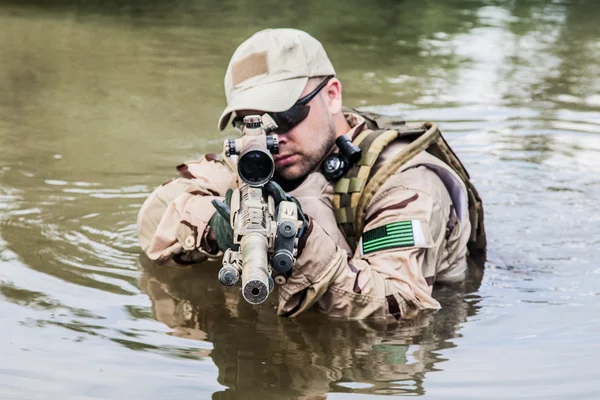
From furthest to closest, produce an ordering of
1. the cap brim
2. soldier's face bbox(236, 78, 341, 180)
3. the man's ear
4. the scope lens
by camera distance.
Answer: the man's ear, soldier's face bbox(236, 78, 341, 180), the cap brim, the scope lens

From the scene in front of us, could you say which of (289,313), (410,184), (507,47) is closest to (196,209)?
(289,313)

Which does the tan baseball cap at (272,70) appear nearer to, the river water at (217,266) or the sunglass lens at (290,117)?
the sunglass lens at (290,117)

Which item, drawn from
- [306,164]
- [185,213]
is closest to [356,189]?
[306,164]

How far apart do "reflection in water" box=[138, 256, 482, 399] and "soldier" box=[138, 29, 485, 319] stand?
4.5 inches

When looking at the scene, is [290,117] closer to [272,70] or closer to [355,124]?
[272,70]

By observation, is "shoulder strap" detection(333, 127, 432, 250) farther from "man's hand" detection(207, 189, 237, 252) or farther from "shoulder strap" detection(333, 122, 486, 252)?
"man's hand" detection(207, 189, 237, 252)

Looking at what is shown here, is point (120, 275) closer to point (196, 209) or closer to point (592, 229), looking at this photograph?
point (196, 209)

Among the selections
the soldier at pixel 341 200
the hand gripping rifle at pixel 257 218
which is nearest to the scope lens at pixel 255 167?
the hand gripping rifle at pixel 257 218

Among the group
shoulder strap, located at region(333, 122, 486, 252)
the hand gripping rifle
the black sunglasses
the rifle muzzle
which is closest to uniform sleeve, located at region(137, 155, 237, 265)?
the black sunglasses

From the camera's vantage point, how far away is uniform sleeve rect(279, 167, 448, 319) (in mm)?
3369

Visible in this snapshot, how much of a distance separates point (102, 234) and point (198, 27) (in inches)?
274

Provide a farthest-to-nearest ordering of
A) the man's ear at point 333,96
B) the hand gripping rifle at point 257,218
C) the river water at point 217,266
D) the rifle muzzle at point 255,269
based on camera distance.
A: 1. the man's ear at point 333,96
2. the river water at point 217,266
3. the hand gripping rifle at point 257,218
4. the rifle muzzle at point 255,269

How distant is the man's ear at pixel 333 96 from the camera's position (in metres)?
3.89

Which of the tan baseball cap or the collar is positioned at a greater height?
the tan baseball cap
